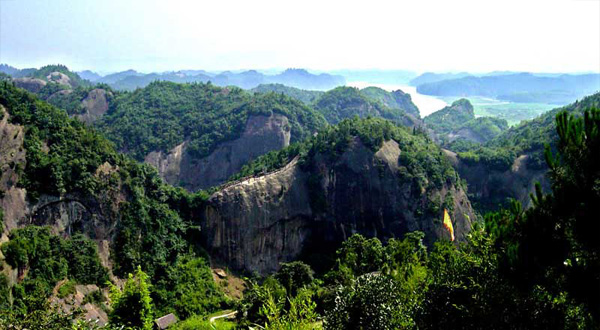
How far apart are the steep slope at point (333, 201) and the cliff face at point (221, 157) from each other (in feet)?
94.9

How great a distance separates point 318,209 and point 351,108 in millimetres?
79088

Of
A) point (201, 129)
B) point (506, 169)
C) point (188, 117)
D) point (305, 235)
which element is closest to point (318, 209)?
point (305, 235)

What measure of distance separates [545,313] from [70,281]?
3067cm

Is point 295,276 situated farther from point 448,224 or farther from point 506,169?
point 506,169

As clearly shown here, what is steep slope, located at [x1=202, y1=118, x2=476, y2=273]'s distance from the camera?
42.8 metres

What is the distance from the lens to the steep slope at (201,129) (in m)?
75.5

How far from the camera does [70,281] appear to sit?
29.7 m

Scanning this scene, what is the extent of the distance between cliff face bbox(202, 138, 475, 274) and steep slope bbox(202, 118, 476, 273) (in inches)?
4.2

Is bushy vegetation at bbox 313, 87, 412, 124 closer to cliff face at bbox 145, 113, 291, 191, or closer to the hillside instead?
cliff face at bbox 145, 113, 291, 191

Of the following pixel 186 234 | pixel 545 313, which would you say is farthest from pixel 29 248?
pixel 545 313

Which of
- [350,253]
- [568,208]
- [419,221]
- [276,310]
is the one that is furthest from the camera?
[419,221]

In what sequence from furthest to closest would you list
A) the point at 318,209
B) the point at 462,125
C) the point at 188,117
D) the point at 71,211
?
the point at 462,125 < the point at 188,117 < the point at 318,209 < the point at 71,211

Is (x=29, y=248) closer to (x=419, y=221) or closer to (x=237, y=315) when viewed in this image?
(x=237, y=315)

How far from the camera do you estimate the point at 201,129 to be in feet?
268
